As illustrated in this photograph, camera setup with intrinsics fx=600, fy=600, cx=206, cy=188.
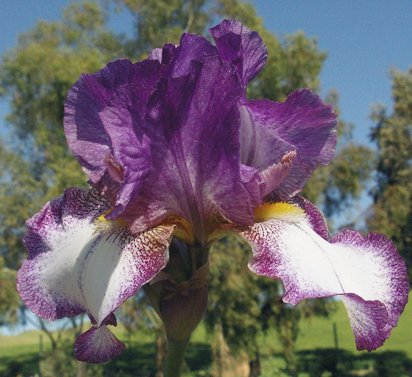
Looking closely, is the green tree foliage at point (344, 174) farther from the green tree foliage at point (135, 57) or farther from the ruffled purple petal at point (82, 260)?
the ruffled purple petal at point (82, 260)

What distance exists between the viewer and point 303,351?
2320 centimetres

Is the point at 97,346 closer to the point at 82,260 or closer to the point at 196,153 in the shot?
the point at 82,260

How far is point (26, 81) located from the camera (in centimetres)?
1702

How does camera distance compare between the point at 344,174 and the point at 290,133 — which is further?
the point at 344,174

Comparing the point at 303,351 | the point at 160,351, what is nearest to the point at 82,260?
the point at 160,351

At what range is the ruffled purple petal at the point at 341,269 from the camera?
78 cm

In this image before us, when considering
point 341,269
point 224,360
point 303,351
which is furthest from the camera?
point 303,351

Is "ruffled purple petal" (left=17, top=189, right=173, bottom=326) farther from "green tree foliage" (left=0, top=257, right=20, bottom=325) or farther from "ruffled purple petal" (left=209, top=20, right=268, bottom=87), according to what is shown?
"green tree foliage" (left=0, top=257, right=20, bottom=325)

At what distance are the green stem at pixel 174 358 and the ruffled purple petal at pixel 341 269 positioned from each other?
171 mm

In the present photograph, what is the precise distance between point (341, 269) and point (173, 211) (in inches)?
10.4

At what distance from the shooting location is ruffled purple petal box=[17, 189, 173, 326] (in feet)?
2.62

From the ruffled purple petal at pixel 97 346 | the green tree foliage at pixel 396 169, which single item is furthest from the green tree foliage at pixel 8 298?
→ the ruffled purple petal at pixel 97 346

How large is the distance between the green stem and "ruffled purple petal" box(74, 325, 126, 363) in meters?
0.13

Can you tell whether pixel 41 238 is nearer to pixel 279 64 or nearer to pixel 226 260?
pixel 226 260
